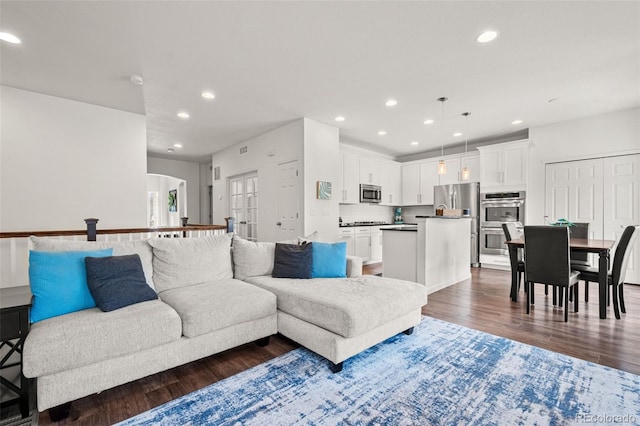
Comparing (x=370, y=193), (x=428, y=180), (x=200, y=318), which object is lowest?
(x=200, y=318)

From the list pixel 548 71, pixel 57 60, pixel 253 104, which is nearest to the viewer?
pixel 57 60

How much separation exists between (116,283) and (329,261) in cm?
181

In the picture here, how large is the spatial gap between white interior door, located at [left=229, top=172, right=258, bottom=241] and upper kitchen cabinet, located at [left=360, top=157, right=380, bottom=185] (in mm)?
2376

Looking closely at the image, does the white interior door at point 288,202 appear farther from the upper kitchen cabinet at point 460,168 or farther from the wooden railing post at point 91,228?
the upper kitchen cabinet at point 460,168

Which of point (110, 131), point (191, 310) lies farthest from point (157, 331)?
point (110, 131)

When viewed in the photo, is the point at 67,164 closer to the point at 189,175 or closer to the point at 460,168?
the point at 189,175

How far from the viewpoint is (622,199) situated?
14.8 ft

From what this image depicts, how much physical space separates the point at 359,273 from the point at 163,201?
831 centimetres

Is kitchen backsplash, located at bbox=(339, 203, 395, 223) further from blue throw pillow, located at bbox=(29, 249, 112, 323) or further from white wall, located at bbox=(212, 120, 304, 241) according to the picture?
blue throw pillow, located at bbox=(29, 249, 112, 323)

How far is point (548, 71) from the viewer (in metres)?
3.25

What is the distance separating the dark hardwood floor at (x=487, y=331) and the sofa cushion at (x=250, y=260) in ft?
2.37

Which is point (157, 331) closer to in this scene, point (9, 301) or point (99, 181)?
point (9, 301)

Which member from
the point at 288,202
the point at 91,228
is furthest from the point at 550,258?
the point at 91,228

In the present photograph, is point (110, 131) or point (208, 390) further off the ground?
point (110, 131)
